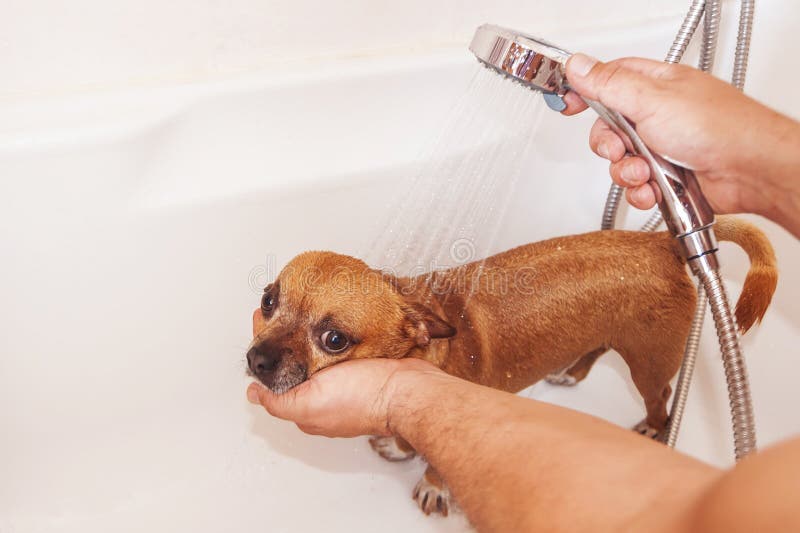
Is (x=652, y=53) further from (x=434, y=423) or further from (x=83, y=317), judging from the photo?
(x=83, y=317)

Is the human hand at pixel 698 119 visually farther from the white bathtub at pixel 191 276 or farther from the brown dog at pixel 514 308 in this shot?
the white bathtub at pixel 191 276

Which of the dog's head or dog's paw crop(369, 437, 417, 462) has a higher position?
the dog's head

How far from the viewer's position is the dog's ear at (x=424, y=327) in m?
1.33

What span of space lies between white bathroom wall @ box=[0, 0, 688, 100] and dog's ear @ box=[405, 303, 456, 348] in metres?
0.81

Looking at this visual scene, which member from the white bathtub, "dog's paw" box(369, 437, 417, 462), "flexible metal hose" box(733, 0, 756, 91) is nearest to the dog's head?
the white bathtub

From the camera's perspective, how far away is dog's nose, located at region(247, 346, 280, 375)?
4.00 ft

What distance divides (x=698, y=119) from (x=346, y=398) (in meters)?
0.79

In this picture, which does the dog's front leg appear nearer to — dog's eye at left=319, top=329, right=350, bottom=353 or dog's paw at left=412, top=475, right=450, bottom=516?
dog's paw at left=412, top=475, right=450, bottom=516

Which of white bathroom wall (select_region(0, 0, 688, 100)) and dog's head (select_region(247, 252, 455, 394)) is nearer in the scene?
dog's head (select_region(247, 252, 455, 394))

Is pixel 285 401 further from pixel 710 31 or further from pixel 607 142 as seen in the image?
pixel 710 31

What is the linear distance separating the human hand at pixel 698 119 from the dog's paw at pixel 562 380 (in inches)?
39.4

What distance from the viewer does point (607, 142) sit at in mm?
1280

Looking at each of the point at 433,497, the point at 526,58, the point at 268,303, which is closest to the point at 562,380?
the point at 433,497

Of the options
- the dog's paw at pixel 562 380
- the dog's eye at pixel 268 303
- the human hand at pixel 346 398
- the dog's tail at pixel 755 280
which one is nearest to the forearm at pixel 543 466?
the human hand at pixel 346 398
